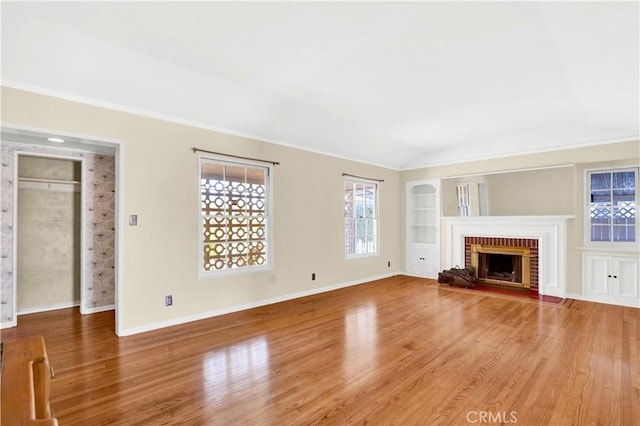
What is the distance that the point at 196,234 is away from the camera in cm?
397

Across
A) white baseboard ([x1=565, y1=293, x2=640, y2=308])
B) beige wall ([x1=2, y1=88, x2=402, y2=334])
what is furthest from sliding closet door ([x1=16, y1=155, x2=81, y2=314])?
white baseboard ([x1=565, y1=293, x2=640, y2=308])

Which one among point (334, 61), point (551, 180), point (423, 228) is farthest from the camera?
point (423, 228)

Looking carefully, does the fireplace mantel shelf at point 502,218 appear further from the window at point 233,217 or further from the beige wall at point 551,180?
the window at point 233,217

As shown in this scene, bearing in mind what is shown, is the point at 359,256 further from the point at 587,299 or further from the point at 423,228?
the point at 587,299

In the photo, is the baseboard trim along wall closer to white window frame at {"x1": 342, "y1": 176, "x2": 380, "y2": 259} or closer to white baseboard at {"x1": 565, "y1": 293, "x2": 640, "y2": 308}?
white window frame at {"x1": 342, "y1": 176, "x2": 380, "y2": 259}

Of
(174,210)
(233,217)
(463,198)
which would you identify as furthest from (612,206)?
(174,210)

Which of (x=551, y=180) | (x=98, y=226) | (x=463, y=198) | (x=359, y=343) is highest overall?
(x=551, y=180)

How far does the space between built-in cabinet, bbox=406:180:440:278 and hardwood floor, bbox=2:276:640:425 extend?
2.33 meters

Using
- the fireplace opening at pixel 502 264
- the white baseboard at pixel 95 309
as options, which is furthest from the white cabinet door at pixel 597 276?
the white baseboard at pixel 95 309

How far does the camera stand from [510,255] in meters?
5.75

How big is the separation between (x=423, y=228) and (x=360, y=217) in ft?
5.70

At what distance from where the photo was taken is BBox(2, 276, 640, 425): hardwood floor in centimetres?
205

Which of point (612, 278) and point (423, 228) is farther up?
point (423, 228)

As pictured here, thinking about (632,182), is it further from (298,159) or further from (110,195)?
(110,195)
